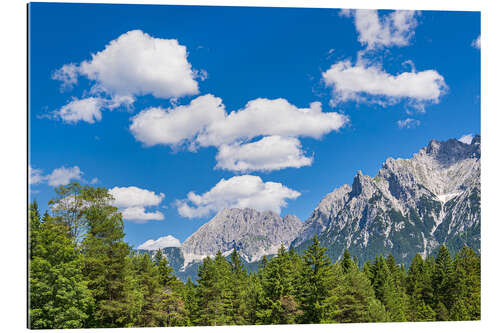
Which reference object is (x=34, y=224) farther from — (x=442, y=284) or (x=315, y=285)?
(x=442, y=284)

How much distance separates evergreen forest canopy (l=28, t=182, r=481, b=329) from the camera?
19594mm

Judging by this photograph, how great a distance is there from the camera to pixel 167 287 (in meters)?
34.2

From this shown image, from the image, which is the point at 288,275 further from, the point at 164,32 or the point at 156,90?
the point at 164,32

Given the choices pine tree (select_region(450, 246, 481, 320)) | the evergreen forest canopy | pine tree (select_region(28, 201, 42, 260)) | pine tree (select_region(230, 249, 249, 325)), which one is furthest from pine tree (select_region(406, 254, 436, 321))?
pine tree (select_region(28, 201, 42, 260))

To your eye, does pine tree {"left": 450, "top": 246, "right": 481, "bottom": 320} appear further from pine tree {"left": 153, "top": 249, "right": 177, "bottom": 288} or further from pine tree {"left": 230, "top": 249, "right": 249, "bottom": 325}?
pine tree {"left": 153, "top": 249, "right": 177, "bottom": 288}

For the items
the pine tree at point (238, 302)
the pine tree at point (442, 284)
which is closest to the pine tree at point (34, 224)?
the pine tree at point (238, 302)

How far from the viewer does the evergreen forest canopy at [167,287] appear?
19594 mm

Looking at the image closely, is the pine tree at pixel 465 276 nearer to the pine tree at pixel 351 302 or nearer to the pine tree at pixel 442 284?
the pine tree at pixel 442 284

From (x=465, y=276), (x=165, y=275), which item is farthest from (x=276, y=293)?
(x=465, y=276)

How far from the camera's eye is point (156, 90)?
2147 cm

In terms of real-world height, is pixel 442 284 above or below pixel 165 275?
below

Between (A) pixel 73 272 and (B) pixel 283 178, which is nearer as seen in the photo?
(A) pixel 73 272
